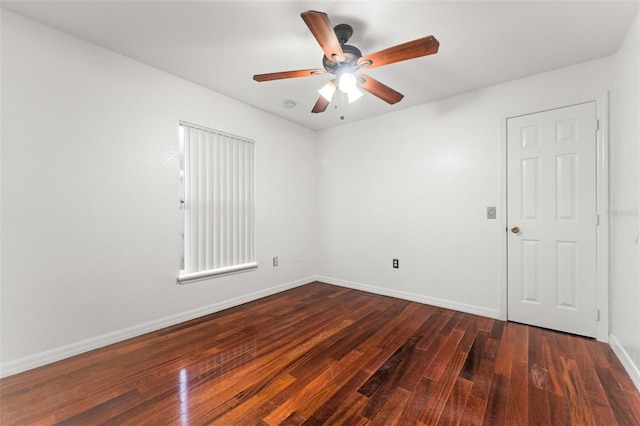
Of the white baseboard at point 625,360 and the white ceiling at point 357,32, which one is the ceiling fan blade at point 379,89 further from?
the white baseboard at point 625,360

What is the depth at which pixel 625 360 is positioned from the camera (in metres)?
2.00

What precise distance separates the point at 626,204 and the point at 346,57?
242 cm

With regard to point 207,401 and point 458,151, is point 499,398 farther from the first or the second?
point 458,151

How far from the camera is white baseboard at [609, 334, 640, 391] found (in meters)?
1.81

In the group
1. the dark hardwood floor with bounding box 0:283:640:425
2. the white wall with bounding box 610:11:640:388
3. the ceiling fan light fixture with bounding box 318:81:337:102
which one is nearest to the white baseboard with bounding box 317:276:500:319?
the dark hardwood floor with bounding box 0:283:640:425

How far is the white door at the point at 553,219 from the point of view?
8.21ft

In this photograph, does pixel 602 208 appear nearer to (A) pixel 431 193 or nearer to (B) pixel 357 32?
(A) pixel 431 193

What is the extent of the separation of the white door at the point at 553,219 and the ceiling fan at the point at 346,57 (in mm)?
1587

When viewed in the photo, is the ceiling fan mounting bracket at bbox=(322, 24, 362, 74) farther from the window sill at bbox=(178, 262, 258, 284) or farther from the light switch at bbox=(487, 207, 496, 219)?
the window sill at bbox=(178, 262, 258, 284)

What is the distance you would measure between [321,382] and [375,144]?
3.07m

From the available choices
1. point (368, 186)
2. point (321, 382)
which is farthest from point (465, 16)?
point (321, 382)

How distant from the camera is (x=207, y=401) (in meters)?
1.65

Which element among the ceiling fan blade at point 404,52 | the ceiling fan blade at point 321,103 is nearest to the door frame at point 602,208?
the ceiling fan blade at point 404,52

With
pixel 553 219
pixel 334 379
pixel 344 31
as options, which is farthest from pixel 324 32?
pixel 553 219
